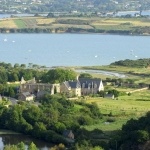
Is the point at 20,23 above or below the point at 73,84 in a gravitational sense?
below

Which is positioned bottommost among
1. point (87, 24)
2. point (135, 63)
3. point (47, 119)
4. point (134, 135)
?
point (87, 24)

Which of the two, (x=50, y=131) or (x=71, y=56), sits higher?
(x=50, y=131)

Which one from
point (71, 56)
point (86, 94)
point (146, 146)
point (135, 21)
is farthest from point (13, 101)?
point (135, 21)

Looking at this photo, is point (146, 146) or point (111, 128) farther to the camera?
point (111, 128)

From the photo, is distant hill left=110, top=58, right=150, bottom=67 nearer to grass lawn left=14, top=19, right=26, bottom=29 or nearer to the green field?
the green field

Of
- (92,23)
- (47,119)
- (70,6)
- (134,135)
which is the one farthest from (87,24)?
(134,135)

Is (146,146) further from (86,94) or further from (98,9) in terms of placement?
(98,9)

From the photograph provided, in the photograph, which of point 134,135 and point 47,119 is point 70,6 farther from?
point 134,135

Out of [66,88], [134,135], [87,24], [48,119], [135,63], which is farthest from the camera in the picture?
[87,24]
